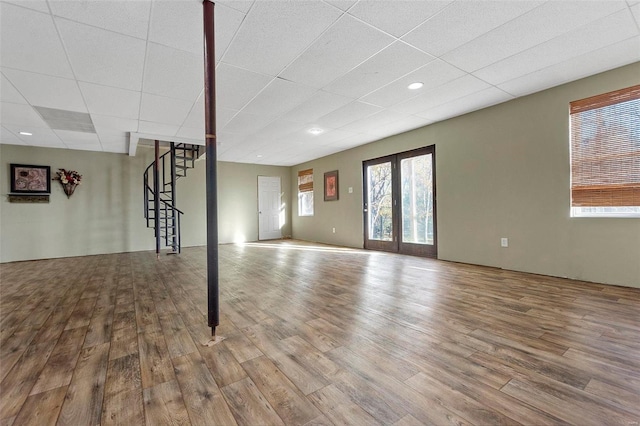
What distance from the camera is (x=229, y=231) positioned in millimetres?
8359

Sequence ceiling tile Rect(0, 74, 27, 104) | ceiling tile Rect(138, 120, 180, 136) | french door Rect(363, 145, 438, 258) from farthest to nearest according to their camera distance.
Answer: french door Rect(363, 145, 438, 258), ceiling tile Rect(138, 120, 180, 136), ceiling tile Rect(0, 74, 27, 104)

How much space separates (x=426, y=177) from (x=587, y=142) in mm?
2316

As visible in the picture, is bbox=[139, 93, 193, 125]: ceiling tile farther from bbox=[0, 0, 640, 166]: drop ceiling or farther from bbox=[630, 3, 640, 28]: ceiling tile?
bbox=[630, 3, 640, 28]: ceiling tile

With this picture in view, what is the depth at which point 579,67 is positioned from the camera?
10.2ft

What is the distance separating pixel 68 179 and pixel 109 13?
18.8 feet

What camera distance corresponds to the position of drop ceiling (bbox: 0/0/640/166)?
2.17 metres

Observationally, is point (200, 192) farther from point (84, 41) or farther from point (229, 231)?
point (84, 41)

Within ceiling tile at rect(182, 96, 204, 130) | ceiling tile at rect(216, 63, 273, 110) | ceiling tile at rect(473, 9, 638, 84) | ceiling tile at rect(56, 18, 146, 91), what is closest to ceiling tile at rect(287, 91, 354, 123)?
ceiling tile at rect(216, 63, 273, 110)

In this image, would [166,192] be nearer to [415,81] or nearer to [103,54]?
[103,54]

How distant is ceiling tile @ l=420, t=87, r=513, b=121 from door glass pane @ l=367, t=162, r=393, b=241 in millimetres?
1641

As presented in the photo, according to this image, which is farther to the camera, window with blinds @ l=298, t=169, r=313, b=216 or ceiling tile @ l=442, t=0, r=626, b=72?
window with blinds @ l=298, t=169, r=313, b=216

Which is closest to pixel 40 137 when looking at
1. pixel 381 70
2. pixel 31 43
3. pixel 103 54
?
pixel 31 43

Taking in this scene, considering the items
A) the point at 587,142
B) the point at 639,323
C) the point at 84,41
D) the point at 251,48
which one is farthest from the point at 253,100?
the point at 639,323

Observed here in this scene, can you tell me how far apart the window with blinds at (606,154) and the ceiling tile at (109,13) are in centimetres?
476
